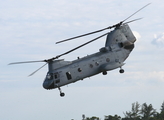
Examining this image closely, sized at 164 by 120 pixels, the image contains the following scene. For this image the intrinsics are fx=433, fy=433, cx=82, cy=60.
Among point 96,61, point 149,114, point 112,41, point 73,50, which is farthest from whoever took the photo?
point 149,114

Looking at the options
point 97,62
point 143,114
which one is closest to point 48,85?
point 97,62

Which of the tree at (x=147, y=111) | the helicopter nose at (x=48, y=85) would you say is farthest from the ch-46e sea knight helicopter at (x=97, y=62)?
the tree at (x=147, y=111)

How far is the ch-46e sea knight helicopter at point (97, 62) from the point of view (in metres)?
62.5

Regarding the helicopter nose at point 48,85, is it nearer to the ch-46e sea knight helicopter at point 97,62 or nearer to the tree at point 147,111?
the ch-46e sea knight helicopter at point 97,62

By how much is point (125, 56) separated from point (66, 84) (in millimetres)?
11956

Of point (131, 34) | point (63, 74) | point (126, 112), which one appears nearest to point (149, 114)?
point (126, 112)

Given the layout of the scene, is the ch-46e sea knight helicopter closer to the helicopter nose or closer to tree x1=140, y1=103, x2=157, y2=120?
the helicopter nose

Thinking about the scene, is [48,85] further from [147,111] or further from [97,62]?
[147,111]

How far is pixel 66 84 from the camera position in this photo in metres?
63.0

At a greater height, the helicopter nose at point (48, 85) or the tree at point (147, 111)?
the tree at point (147, 111)

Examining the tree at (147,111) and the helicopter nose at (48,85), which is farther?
the tree at (147,111)

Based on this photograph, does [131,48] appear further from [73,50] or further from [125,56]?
[73,50]

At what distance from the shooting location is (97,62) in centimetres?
Answer: 6556

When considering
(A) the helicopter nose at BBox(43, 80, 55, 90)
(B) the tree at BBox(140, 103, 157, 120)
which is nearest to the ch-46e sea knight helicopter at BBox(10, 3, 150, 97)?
(A) the helicopter nose at BBox(43, 80, 55, 90)
